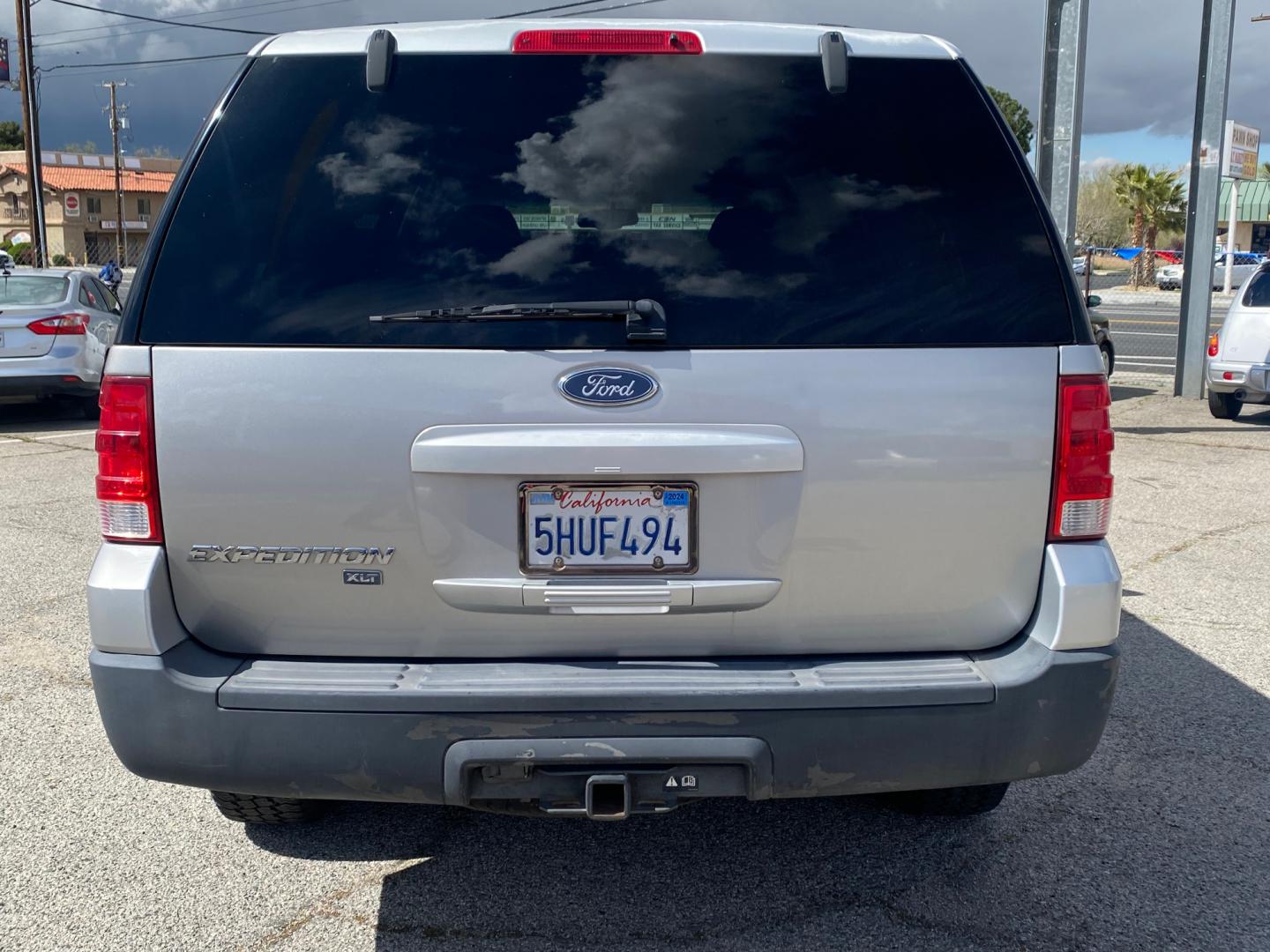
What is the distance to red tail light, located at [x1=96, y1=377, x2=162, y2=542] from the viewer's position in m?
2.53

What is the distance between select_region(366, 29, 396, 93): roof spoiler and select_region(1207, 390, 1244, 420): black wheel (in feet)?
36.9

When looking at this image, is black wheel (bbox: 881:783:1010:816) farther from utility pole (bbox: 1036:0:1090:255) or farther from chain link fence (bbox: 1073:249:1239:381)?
chain link fence (bbox: 1073:249:1239:381)

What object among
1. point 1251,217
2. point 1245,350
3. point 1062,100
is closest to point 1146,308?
point 1245,350

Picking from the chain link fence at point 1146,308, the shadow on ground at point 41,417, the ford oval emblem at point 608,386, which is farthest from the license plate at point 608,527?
the shadow on ground at point 41,417

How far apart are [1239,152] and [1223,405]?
403 centimetres

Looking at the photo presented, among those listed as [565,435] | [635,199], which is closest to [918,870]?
[565,435]

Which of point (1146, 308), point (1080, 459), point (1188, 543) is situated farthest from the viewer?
point (1146, 308)

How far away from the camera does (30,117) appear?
31.9m

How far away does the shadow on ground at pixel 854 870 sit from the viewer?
2959 mm

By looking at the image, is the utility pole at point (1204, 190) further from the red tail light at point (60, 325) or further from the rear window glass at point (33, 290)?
the rear window glass at point (33, 290)

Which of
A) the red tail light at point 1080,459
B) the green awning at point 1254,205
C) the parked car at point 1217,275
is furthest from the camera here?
the green awning at point 1254,205

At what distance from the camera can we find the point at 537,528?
2.53m

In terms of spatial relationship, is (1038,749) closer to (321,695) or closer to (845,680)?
(845,680)

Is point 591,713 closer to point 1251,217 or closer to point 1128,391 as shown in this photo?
point 1128,391
